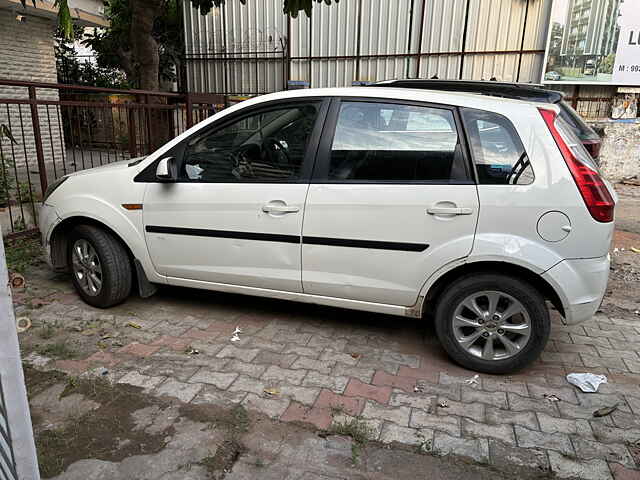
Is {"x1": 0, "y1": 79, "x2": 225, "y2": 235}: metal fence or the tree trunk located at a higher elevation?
the tree trunk

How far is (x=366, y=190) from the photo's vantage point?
10.6ft

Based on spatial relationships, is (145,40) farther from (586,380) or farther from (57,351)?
(586,380)

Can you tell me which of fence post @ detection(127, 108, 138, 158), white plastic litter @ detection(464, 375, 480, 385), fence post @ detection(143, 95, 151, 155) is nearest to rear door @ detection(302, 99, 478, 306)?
white plastic litter @ detection(464, 375, 480, 385)

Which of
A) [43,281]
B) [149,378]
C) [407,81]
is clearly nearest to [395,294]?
[149,378]

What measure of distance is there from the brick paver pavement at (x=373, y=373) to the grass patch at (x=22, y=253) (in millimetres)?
673

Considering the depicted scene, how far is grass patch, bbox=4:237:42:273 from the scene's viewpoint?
4906 millimetres

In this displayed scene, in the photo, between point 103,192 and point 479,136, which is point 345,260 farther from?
point 103,192

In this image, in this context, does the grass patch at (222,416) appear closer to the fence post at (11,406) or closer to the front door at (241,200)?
the front door at (241,200)

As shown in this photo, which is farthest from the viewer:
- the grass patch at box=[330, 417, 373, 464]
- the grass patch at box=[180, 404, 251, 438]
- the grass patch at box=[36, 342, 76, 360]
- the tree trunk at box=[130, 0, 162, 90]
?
the tree trunk at box=[130, 0, 162, 90]

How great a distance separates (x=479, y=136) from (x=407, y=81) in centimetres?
258

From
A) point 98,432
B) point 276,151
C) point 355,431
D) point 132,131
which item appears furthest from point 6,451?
point 132,131

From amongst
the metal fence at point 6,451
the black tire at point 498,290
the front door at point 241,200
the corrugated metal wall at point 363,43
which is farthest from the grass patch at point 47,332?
the corrugated metal wall at point 363,43

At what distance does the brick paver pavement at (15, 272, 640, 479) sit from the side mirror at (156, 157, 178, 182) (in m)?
1.15

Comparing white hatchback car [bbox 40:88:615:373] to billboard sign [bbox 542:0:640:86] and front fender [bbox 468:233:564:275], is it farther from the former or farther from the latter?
billboard sign [bbox 542:0:640:86]
